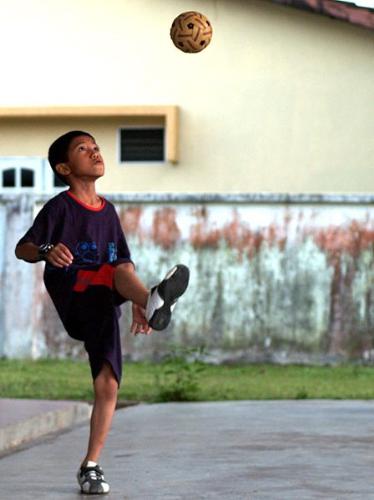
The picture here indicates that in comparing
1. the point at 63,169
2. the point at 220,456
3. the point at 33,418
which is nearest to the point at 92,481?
the point at 63,169

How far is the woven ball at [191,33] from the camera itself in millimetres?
13672

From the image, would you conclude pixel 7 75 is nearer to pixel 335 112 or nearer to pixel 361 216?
pixel 335 112

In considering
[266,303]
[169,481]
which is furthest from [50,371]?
[169,481]

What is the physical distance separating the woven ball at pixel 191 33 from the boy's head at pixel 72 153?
4.69 m

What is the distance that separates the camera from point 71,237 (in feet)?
28.9

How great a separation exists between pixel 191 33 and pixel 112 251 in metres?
5.11

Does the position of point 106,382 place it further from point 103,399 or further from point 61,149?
point 61,149

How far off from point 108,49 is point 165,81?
1010 millimetres

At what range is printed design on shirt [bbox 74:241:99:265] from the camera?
8.82m

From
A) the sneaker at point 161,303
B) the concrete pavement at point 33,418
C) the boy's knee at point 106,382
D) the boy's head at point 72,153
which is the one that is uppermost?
the boy's head at point 72,153

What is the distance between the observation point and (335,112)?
2506 cm

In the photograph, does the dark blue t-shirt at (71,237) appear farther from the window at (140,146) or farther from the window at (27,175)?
the window at (27,175)

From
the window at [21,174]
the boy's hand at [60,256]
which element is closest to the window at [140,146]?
the window at [21,174]

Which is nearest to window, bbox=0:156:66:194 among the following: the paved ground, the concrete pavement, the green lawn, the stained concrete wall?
the stained concrete wall
